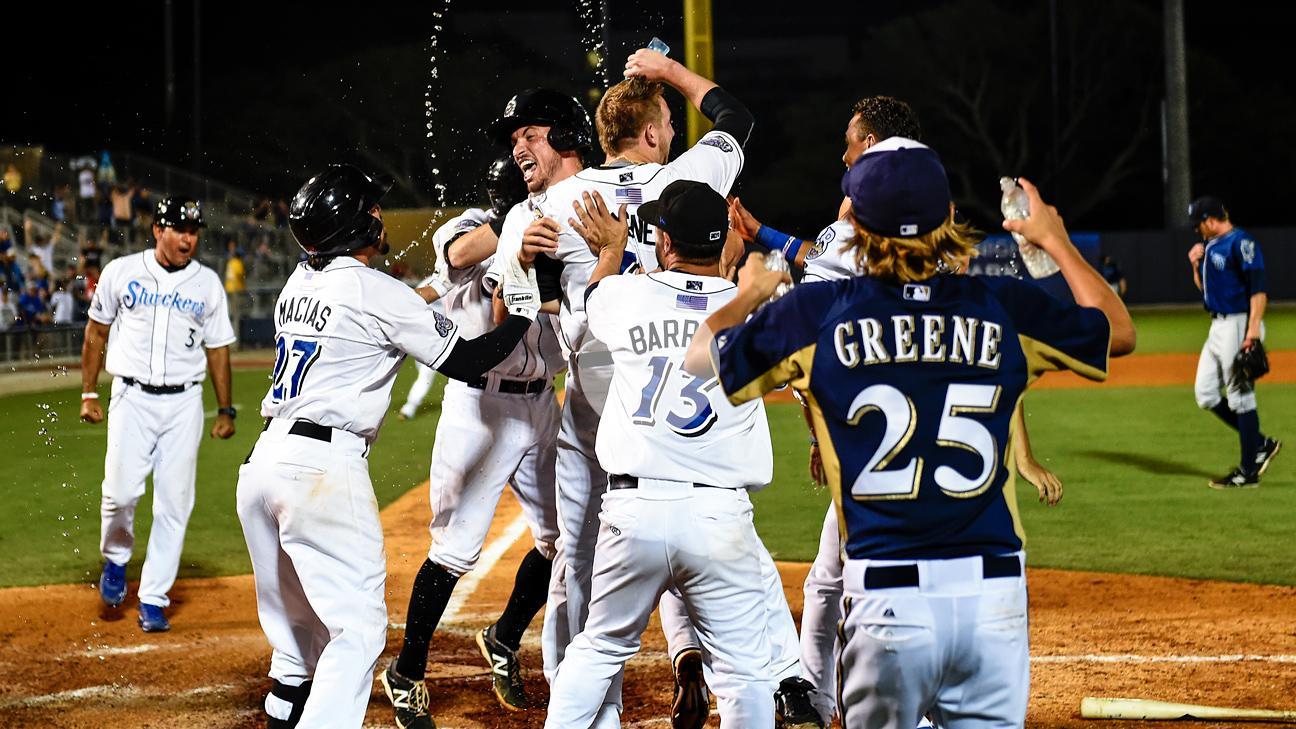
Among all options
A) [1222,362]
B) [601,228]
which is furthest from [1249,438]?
[601,228]

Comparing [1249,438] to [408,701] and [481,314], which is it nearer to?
[481,314]

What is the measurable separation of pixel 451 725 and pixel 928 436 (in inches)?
117

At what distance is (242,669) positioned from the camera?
19.3 ft

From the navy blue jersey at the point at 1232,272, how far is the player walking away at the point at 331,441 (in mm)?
7524

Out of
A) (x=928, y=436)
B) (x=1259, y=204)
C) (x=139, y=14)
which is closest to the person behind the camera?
(x=928, y=436)

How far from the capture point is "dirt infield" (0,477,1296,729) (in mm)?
5223

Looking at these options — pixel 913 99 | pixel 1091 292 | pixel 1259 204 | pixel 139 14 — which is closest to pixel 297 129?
pixel 139 14

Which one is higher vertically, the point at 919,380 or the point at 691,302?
the point at 691,302

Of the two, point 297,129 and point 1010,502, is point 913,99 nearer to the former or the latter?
point 297,129

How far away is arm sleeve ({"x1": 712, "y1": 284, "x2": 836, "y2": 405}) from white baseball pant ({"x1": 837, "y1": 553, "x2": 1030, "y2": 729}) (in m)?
0.45

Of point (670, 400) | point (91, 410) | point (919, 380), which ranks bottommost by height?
point (91, 410)

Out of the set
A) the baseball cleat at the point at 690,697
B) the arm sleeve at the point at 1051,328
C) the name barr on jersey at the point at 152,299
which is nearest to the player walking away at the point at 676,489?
the baseball cleat at the point at 690,697

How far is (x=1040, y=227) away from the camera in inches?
119

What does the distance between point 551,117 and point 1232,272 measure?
707 cm
